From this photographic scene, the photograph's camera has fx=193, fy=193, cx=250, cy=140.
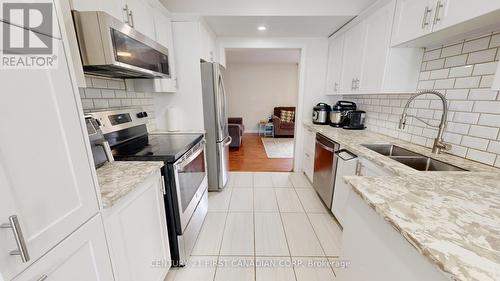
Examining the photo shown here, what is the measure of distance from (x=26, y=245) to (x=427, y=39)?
247 centimetres

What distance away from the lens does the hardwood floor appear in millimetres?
3713

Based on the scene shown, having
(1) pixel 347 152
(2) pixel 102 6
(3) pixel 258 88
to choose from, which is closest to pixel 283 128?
(3) pixel 258 88

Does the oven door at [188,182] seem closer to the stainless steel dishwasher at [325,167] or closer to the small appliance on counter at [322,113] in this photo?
the stainless steel dishwasher at [325,167]

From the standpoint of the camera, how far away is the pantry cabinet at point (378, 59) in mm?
1782

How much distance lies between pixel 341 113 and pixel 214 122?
1778mm

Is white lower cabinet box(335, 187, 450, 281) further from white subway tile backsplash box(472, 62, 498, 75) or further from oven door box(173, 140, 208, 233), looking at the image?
white subway tile backsplash box(472, 62, 498, 75)

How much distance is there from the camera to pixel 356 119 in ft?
8.39

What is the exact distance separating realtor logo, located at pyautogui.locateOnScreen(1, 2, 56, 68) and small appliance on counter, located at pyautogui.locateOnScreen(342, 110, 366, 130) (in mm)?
2774

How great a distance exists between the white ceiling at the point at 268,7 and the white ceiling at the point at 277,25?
0.08 metres

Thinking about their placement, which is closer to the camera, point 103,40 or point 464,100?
point 103,40

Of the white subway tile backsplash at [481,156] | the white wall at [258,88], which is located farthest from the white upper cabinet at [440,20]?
the white wall at [258,88]

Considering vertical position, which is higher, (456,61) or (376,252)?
(456,61)

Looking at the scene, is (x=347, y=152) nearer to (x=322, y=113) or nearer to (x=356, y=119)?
(x=356, y=119)

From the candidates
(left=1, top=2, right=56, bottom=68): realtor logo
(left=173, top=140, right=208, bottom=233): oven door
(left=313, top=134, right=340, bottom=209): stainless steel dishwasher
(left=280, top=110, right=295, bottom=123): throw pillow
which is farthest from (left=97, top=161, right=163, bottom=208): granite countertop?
(left=280, top=110, right=295, bottom=123): throw pillow
